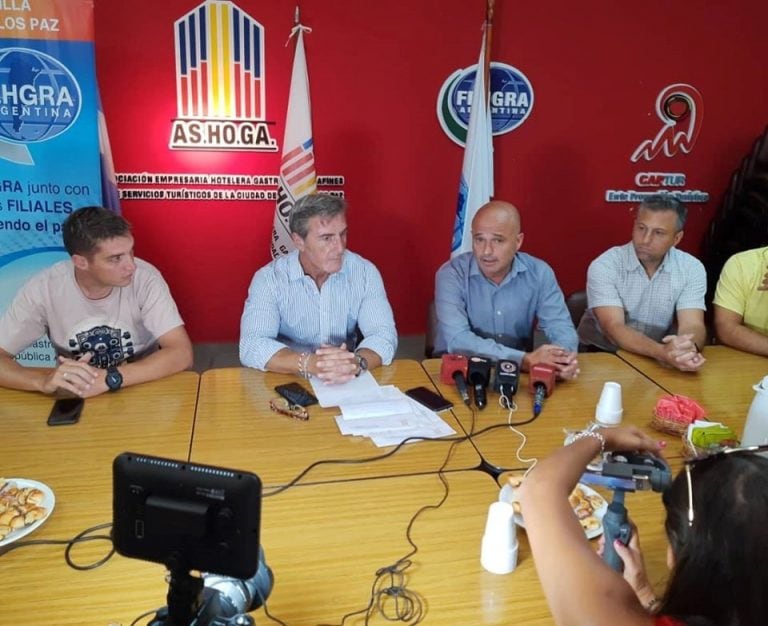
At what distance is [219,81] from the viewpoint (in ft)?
11.3

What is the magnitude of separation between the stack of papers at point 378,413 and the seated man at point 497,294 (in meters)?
0.56

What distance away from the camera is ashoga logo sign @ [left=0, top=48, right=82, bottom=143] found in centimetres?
295

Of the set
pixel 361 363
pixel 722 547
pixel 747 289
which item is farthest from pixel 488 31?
pixel 722 547

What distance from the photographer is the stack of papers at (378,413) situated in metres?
1.76

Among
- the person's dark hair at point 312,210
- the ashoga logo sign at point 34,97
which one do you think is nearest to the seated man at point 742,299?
the person's dark hair at point 312,210

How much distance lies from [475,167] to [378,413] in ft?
7.12

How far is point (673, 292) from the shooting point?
2.78m

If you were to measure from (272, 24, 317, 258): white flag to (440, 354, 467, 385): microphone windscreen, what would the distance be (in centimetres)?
162

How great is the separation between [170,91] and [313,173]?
86cm

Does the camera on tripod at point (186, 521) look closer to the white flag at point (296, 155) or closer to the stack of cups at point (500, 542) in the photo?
the stack of cups at point (500, 542)

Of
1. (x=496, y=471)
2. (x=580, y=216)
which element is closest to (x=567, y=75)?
(x=580, y=216)

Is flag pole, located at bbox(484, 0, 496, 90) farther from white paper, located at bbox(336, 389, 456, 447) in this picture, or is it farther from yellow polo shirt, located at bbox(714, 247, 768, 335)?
white paper, located at bbox(336, 389, 456, 447)

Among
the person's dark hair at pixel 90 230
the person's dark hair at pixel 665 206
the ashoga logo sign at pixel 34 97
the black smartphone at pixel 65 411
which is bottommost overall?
the black smartphone at pixel 65 411

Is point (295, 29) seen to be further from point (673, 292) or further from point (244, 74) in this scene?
point (673, 292)
